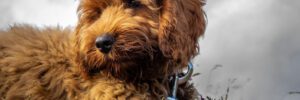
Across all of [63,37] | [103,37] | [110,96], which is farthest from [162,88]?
[63,37]

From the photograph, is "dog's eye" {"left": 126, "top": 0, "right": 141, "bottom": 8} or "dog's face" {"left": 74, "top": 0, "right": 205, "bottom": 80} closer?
"dog's face" {"left": 74, "top": 0, "right": 205, "bottom": 80}

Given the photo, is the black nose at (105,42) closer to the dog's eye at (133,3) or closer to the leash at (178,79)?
the dog's eye at (133,3)

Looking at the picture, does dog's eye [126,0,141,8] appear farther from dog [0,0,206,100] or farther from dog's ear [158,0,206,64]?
dog's ear [158,0,206,64]

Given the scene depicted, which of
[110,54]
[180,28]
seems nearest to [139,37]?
[110,54]

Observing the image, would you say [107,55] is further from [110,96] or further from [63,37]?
[63,37]

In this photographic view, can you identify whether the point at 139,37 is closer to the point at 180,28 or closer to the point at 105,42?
the point at 105,42

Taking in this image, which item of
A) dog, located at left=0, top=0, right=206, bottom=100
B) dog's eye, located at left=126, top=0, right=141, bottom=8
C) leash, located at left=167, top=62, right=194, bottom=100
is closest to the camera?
dog, located at left=0, top=0, right=206, bottom=100

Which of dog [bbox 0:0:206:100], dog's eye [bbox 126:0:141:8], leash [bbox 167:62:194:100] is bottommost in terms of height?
leash [bbox 167:62:194:100]

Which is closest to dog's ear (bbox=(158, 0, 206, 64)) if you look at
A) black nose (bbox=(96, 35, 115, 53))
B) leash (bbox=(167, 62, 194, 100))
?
leash (bbox=(167, 62, 194, 100))
